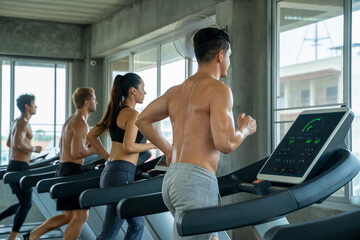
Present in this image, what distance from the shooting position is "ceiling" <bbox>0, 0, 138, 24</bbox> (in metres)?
6.94

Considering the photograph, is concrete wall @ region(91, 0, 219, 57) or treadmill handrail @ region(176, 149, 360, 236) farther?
concrete wall @ region(91, 0, 219, 57)

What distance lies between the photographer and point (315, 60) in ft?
13.2

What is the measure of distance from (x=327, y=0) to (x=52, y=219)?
2971 mm

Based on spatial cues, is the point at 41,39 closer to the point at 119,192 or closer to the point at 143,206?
the point at 119,192

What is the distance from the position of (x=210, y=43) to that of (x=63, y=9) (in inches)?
218

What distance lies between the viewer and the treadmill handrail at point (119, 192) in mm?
3139

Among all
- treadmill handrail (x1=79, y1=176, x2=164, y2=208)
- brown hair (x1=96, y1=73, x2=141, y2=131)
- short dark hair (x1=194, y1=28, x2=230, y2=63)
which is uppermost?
short dark hair (x1=194, y1=28, x2=230, y2=63)

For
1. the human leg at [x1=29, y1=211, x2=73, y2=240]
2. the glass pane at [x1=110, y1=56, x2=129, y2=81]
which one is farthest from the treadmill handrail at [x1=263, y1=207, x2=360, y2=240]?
the glass pane at [x1=110, y1=56, x2=129, y2=81]

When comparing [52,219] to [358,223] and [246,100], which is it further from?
[358,223]

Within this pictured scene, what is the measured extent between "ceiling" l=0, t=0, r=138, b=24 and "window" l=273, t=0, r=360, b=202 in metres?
2.92

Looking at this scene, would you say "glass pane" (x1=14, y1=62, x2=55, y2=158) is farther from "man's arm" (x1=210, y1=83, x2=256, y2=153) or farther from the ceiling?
"man's arm" (x1=210, y1=83, x2=256, y2=153)

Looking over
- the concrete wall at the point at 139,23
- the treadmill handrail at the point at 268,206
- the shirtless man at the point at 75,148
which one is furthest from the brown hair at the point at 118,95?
the treadmill handrail at the point at 268,206

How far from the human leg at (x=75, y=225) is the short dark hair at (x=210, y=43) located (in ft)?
8.43

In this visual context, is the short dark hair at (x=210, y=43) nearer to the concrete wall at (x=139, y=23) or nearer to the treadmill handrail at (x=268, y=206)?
the treadmill handrail at (x=268, y=206)
